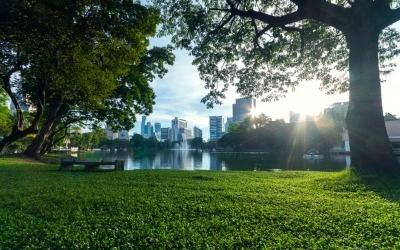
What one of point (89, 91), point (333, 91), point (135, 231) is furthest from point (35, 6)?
point (333, 91)

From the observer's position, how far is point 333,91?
63.3 feet


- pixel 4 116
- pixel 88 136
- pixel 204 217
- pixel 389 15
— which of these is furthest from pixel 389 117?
pixel 204 217

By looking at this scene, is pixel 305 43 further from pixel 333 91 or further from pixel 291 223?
pixel 291 223

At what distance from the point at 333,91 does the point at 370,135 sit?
9.08 metres

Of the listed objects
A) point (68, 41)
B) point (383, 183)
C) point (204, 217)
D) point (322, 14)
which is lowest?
point (204, 217)

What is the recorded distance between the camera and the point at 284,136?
89.8 m

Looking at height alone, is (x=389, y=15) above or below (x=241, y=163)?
above

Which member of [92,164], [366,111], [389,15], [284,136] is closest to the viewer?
[366,111]

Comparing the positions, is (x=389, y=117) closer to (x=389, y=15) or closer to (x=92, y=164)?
(x=389, y=15)

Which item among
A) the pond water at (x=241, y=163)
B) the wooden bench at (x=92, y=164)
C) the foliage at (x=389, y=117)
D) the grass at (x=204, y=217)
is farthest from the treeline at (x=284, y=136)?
the grass at (x=204, y=217)

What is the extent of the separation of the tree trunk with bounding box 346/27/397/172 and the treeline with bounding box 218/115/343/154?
6643 centimetres

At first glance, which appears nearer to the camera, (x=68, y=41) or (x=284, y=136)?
(x=68, y=41)

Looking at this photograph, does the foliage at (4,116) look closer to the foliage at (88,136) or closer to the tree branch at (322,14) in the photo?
the foliage at (88,136)

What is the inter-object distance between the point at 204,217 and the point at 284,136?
86410 mm
